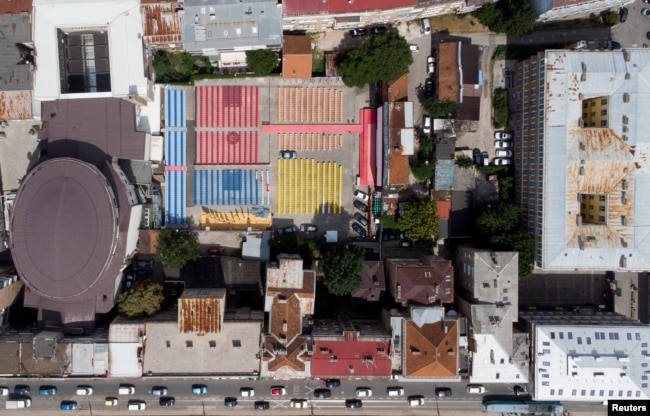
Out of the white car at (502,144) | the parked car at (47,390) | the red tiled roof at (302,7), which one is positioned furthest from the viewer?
the white car at (502,144)

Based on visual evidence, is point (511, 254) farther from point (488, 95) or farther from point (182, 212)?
point (182, 212)

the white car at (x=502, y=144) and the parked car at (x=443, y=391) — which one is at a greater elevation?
the white car at (x=502, y=144)

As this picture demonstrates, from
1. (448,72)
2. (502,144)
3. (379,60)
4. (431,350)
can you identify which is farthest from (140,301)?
(502,144)

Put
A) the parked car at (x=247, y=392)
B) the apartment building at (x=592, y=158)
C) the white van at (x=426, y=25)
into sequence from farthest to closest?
1. the white van at (x=426, y=25)
2. the parked car at (x=247, y=392)
3. the apartment building at (x=592, y=158)

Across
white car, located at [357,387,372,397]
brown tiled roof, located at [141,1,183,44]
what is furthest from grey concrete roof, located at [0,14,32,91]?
white car, located at [357,387,372,397]

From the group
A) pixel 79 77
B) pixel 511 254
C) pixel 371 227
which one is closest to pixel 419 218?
pixel 371 227

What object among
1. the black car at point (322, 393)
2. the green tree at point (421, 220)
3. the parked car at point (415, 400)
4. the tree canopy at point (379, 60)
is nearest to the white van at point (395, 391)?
Answer: the parked car at point (415, 400)

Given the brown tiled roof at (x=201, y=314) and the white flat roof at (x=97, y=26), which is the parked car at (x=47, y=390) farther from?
the white flat roof at (x=97, y=26)

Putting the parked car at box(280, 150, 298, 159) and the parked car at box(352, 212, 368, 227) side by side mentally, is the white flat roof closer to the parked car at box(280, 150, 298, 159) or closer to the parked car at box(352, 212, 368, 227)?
the parked car at box(280, 150, 298, 159)
